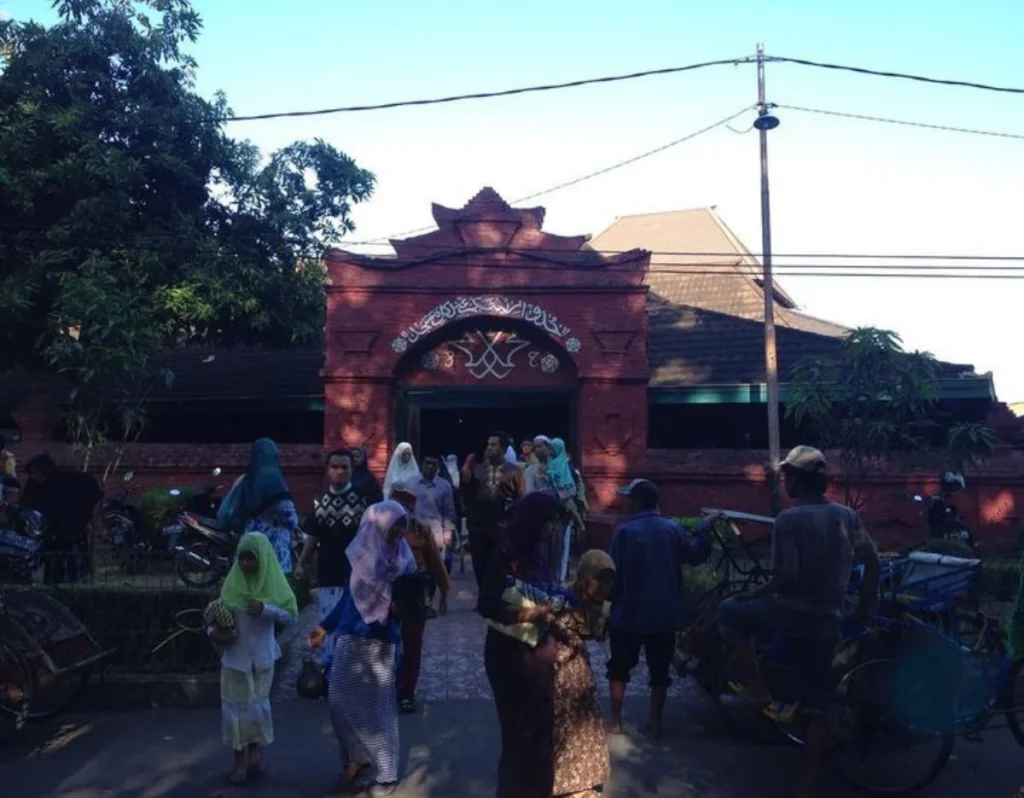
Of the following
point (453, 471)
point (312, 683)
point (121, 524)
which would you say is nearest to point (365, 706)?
point (312, 683)

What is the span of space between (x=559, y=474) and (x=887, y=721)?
5730 millimetres

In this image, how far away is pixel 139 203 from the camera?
16641 mm

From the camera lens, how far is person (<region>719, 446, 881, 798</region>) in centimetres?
539

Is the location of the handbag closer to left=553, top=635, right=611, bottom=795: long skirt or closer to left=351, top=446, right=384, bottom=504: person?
left=351, top=446, right=384, bottom=504: person

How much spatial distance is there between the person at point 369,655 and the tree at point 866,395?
9.79 metres

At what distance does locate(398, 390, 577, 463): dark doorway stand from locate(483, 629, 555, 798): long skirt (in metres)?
12.3

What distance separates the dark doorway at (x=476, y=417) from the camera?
17078mm

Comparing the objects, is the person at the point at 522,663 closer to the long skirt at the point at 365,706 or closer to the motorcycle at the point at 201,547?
the long skirt at the point at 365,706

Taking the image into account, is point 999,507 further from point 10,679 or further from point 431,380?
point 10,679

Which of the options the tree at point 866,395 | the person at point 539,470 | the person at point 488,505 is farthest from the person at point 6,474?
the tree at point 866,395

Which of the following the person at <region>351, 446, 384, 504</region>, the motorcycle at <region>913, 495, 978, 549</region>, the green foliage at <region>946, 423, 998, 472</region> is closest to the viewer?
the person at <region>351, 446, 384, 504</region>

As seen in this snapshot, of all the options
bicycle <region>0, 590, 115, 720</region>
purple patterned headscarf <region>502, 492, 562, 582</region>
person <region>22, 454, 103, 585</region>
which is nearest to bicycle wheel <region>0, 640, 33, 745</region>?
bicycle <region>0, 590, 115, 720</region>

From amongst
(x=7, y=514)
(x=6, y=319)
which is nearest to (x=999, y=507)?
(x=7, y=514)

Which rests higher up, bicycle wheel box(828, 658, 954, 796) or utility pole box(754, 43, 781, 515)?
utility pole box(754, 43, 781, 515)
